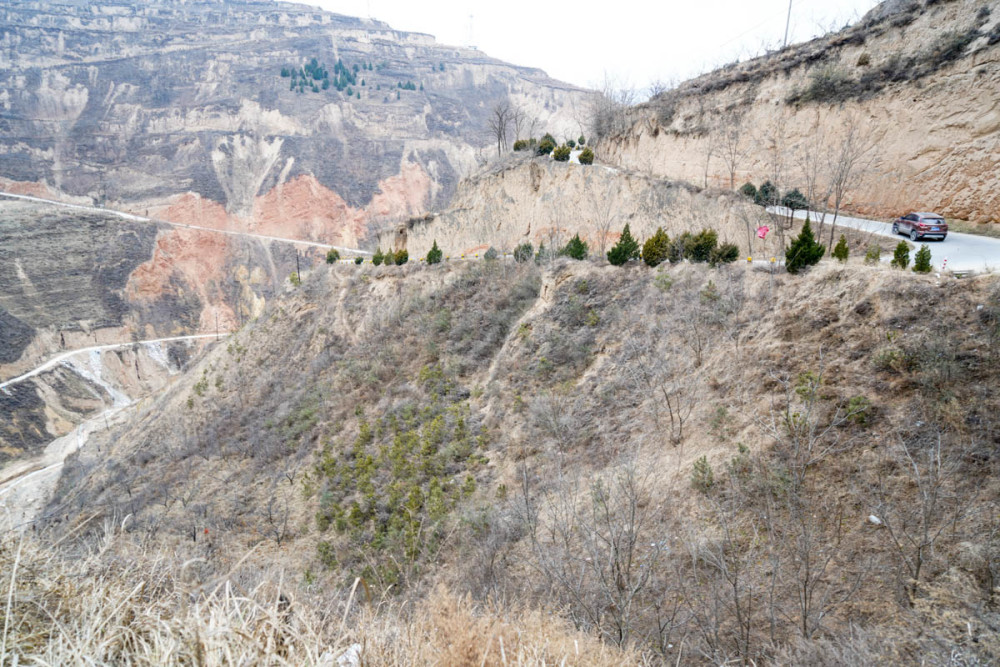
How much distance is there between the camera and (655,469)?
35.0 feet

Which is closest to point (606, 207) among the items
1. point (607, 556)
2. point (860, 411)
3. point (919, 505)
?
point (860, 411)

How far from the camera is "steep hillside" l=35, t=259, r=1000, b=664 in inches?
282

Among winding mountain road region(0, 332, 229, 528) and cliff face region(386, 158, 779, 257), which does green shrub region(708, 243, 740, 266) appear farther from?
winding mountain road region(0, 332, 229, 528)

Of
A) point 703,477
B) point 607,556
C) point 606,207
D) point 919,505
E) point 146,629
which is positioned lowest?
point 607,556

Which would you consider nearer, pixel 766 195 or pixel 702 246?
pixel 702 246

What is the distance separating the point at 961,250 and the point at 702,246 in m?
6.19

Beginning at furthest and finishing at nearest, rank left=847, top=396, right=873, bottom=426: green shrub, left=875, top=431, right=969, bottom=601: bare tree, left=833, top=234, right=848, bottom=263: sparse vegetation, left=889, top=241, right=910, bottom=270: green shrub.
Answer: left=833, top=234, right=848, bottom=263: sparse vegetation → left=889, top=241, right=910, bottom=270: green shrub → left=847, top=396, right=873, bottom=426: green shrub → left=875, top=431, right=969, bottom=601: bare tree

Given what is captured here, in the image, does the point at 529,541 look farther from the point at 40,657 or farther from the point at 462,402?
the point at 40,657

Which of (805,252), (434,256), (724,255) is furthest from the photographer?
(434,256)

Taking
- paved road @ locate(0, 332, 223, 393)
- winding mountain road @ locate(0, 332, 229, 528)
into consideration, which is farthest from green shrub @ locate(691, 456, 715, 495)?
paved road @ locate(0, 332, 223, 393)

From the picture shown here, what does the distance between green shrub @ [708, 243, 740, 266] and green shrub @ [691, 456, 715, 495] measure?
6655mm

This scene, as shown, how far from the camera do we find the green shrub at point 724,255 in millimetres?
13879

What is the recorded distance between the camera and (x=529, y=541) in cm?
1066

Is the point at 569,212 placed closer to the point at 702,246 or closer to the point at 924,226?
the point at 702,246
